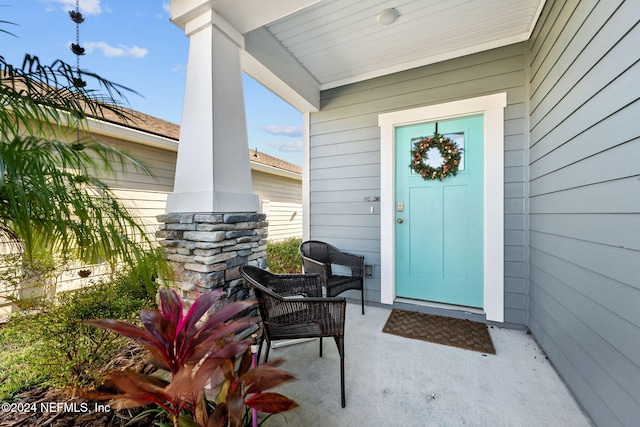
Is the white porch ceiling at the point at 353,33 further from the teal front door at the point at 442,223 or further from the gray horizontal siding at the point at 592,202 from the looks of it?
the teal front door at the point at 442,223

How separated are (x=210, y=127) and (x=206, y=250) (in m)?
0.88

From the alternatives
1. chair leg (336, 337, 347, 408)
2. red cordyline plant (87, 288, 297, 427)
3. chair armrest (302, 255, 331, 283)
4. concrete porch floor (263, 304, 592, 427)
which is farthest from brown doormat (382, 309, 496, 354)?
red cordyline plant (87, 288, 297, 427)

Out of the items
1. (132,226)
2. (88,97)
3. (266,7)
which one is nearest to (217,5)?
(266,7)

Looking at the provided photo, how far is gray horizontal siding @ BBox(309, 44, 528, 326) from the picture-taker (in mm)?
2459

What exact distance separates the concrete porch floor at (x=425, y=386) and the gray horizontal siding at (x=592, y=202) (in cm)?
17

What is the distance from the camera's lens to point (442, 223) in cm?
280

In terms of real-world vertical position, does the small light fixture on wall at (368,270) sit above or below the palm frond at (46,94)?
below

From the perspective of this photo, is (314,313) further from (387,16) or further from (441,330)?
(387,16)

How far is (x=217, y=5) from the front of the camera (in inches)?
72.9

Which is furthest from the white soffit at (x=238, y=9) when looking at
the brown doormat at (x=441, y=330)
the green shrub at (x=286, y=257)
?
the green shrub at (x=286, y=257)

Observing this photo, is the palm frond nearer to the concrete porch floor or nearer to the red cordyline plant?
the red cordyline plant

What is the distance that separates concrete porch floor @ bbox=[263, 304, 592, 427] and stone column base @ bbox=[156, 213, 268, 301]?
75 cm

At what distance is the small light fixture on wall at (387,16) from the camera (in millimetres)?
2154

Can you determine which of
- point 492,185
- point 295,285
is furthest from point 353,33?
point 295,285
